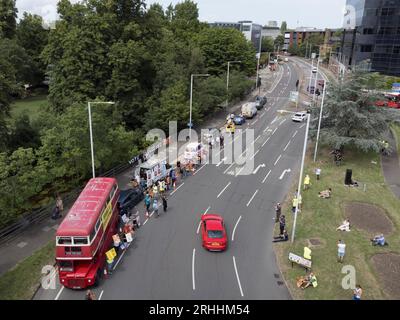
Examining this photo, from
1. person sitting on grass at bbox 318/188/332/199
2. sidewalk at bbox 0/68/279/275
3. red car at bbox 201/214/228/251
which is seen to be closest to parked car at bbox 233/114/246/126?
person sitting on grass at bbox 318/188/332/199

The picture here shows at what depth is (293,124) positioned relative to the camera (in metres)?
55.4

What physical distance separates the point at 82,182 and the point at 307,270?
70.4ft

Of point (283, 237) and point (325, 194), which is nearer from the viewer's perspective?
point (283, 237)

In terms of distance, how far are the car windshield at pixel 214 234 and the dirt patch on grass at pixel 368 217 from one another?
33.8 feet

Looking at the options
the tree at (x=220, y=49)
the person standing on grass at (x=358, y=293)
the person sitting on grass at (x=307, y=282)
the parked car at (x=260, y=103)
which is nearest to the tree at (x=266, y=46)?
the tree at (x=220, y=49)

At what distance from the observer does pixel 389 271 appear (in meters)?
20.7

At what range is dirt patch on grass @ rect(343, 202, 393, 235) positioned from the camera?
2552 cm

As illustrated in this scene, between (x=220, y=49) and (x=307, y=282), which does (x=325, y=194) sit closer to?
(x=307, y=282)

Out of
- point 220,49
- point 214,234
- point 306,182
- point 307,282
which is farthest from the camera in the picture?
point 220,49

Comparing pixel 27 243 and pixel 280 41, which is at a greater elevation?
pixel 280 41

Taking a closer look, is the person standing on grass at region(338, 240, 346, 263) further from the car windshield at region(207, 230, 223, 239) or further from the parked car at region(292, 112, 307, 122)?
the parked car at region(292, 112, 307, 122)

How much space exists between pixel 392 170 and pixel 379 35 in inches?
2050

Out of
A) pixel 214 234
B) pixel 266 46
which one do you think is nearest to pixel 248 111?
pixel 214 234

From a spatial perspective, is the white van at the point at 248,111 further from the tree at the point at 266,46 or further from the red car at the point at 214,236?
the tree at the point at 266,46
